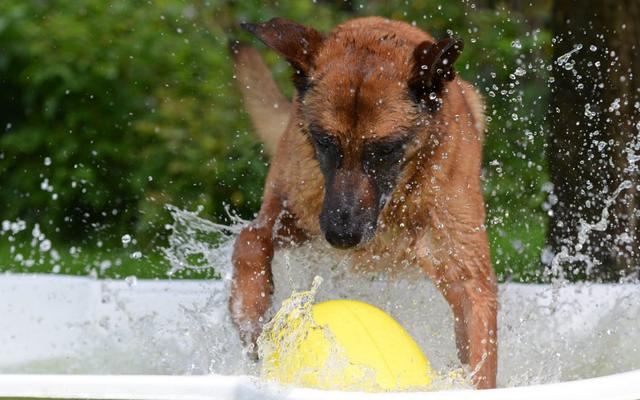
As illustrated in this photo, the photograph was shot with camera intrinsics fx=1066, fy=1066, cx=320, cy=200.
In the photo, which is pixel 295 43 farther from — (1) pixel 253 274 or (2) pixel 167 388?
(2) pixel 167 388

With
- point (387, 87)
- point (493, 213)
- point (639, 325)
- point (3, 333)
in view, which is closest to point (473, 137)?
point (387, 87)

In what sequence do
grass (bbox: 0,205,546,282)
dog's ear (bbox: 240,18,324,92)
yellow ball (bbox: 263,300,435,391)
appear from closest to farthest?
Result: yellow ball (bbox: 263,300,435,391), dog's ear (bbox: 240,18,324,92), grass (bbox: 0,205,546,282)

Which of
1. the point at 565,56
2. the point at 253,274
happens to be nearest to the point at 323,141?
the point at 253,274

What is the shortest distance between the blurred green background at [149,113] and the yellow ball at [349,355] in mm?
4115

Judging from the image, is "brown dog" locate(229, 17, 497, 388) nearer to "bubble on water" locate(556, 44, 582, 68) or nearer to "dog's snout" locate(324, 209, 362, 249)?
"dog's snout" locate(324, 209, 362, 249)

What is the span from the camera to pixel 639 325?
4504 millimetres

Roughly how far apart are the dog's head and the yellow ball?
318mm

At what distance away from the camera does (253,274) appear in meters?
4.14

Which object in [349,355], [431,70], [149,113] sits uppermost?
[431,70]

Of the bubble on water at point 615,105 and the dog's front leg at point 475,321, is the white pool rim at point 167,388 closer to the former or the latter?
the dog's front leg at point 475,321

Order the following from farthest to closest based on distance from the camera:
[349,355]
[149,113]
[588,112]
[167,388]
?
[149,113], [588,112], [349,355], [167,388]

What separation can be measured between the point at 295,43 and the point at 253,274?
2.96ft

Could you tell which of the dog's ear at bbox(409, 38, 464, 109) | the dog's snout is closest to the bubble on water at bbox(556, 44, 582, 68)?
the dog's ear at bbox(409, 38, 464, 109)

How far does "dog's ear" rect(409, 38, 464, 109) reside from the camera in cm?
378
